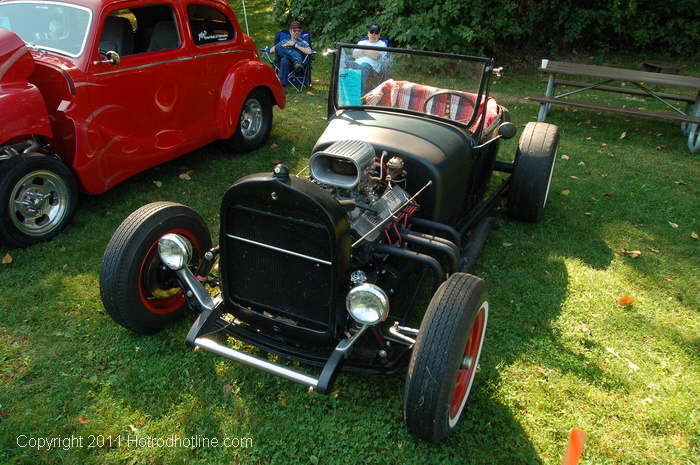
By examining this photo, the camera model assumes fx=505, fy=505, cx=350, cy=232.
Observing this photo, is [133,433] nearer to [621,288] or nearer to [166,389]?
[166,389]

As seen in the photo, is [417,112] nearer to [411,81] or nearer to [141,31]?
[411,81]

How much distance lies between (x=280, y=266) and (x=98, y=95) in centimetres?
288

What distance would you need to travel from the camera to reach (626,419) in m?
2.91

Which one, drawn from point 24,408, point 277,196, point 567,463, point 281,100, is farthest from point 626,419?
point 281,100

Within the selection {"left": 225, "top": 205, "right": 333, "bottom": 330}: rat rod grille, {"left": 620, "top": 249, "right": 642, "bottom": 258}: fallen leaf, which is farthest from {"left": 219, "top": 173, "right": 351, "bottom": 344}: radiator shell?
{"left": 620, "top": 249, "right": 642, "bottom": 258}: fallen leaf

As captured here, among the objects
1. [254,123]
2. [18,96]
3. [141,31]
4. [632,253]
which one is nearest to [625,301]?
[632,253]

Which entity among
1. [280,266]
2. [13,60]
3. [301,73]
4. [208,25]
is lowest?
[301,73]

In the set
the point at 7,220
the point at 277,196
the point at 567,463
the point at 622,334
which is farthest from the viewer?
the point at 7,220

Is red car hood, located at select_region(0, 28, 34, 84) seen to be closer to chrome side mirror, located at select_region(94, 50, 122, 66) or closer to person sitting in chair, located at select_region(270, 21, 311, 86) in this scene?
chrome side mirror, located at select_region(94, 50, 122, 66)

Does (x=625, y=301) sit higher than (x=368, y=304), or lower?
lower

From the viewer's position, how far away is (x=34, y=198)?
13.9 ft

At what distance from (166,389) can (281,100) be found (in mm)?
4631

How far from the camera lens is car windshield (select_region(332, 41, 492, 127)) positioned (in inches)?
152

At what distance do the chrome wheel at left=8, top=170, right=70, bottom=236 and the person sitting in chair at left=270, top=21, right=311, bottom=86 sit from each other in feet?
19.3
